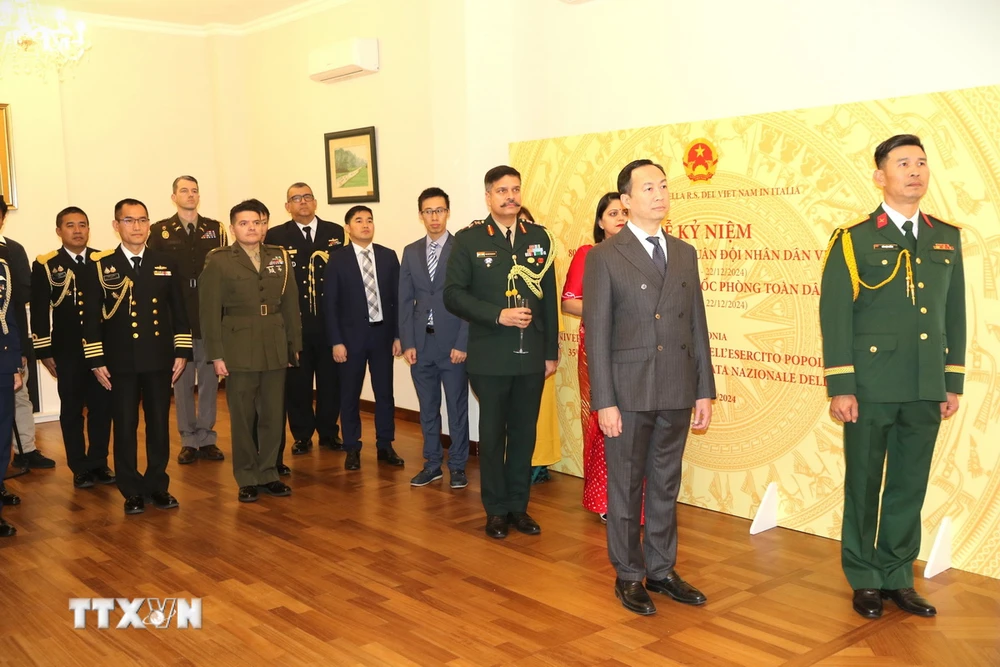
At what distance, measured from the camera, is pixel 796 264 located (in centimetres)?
443

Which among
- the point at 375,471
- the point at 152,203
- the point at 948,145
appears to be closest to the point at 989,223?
the point at 948,145

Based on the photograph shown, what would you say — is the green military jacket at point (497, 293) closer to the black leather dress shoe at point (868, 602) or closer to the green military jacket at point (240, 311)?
the green military jacket at point (240, 311)

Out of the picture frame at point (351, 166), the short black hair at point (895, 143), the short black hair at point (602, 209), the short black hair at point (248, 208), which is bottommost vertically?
the short black hair at point (602, 209)

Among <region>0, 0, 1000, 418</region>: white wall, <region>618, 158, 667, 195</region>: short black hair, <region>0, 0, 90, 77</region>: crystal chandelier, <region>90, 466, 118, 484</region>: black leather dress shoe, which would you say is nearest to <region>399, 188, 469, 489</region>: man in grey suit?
<region>0, 0, 1000, 418</region>: white wall

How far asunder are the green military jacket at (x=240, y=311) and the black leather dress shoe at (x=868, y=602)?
3121 millimetres

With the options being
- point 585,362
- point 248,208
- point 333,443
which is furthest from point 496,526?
point 333,443

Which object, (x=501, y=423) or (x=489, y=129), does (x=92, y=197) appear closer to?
(x=489, y=129)

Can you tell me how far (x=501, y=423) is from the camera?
448 cm

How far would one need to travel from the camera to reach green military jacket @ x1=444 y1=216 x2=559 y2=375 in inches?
172

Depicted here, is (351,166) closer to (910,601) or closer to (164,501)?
(164,501)

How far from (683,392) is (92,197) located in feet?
21.5

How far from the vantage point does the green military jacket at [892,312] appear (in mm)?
3404

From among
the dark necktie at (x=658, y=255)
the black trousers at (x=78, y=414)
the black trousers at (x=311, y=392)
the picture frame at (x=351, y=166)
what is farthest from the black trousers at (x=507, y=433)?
the picture frame at (x=351, y=166)

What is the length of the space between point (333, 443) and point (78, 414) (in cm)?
Answer: 161
